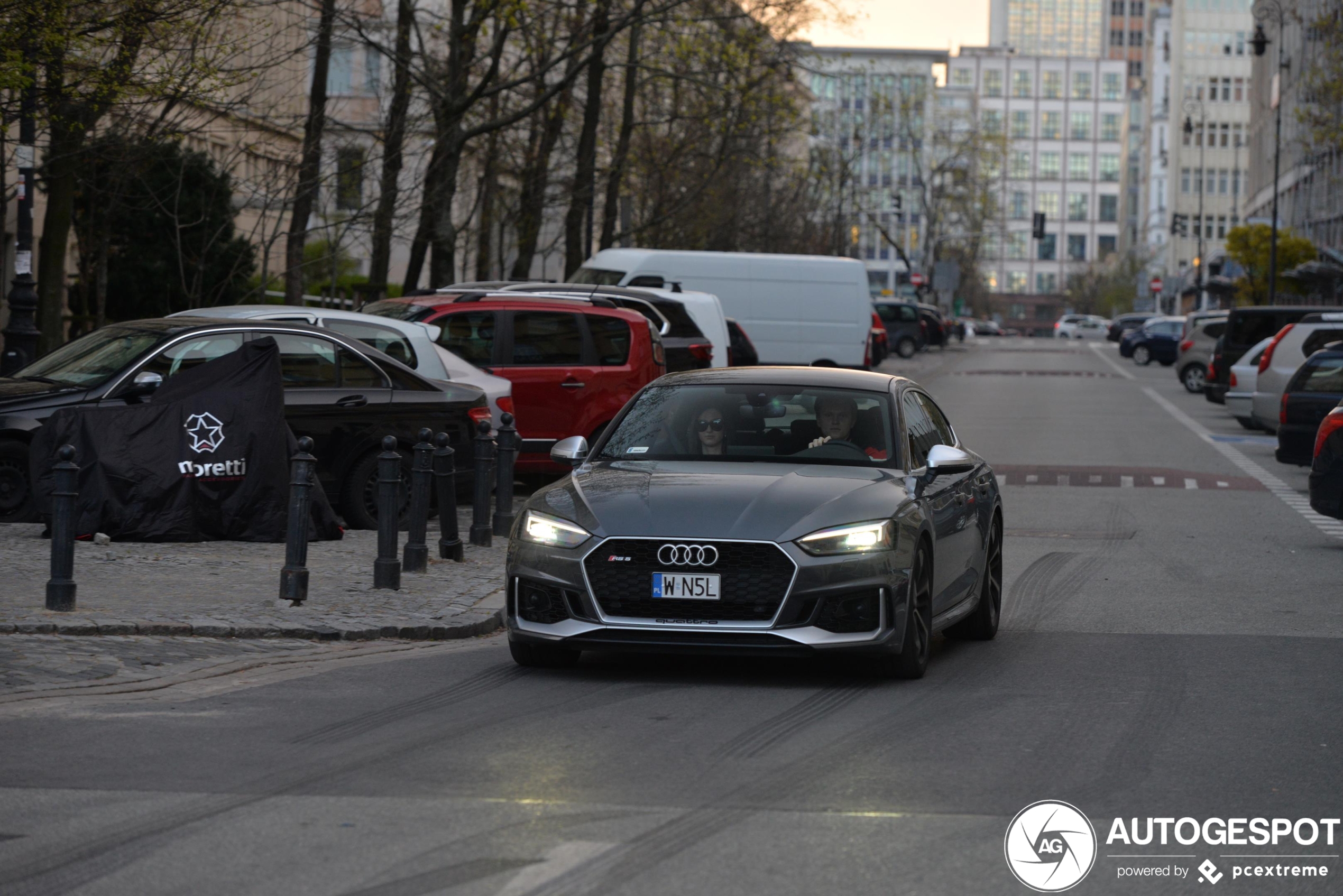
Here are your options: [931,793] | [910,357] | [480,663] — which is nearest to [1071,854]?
[931,793]

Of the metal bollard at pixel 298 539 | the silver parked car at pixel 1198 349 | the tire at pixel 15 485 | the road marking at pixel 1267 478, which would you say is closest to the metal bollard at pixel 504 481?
the tire at pixel 15 485

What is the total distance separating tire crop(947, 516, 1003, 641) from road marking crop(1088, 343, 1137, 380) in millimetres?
45469

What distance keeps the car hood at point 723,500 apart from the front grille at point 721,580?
0.20 feet

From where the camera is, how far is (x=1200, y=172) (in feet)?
472

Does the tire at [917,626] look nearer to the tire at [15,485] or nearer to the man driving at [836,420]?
the man driving at [836,420]

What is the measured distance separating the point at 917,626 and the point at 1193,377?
40.2m

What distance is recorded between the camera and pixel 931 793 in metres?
6.59

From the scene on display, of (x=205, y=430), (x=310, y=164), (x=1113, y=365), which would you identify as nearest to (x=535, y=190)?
(x=310, y=164)

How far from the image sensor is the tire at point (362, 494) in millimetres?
14914

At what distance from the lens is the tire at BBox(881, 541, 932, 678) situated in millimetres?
8867

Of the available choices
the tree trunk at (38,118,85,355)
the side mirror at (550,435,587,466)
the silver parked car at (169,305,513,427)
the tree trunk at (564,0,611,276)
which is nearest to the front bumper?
the side mirror at (550,435,587,466)

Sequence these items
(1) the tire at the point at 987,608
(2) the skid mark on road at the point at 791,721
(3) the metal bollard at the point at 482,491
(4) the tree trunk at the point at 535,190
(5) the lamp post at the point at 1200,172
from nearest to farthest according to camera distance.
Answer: (2) the skid mark on road at the point at 791,721, (1) the tire at the point at 987,608, (3) the metal bollard at the point at 482,491, (4) the tree trunk at the point at 535,190, (5) the lamp post at the point at 1200,172

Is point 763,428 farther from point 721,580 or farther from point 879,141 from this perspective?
point 879,141

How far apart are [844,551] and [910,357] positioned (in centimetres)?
6085
